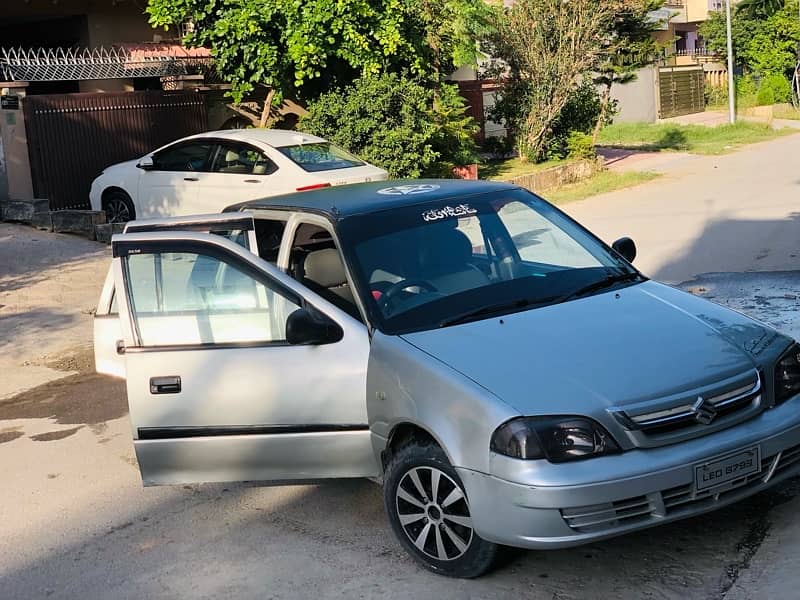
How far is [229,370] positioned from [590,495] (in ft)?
6.43

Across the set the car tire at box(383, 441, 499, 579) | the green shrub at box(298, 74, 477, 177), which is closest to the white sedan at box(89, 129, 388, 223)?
the green shrub at box(298, 74, 477, 177)

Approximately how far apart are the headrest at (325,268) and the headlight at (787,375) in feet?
7.32

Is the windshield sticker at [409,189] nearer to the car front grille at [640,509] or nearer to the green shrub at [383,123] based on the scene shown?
the car front grille at [640,509]

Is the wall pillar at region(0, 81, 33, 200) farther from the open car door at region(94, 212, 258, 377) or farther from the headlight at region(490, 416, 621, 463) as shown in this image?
the headlight at region(490, 416, 621, 463)

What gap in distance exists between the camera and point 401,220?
18.5 feet

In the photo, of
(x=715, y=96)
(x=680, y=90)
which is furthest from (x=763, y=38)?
(x=680, y=90)

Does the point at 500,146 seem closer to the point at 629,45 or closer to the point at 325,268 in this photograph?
the point at 629,45

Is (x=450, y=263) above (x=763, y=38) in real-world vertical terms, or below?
below

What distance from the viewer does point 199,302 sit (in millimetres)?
5551

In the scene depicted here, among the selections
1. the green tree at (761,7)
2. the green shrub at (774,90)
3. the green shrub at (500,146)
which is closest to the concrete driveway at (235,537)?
the green shrub at (500,146)

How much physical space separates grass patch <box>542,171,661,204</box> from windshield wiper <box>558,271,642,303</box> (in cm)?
1245

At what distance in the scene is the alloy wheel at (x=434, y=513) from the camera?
455cm

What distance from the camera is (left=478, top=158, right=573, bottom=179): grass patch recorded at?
2072cm

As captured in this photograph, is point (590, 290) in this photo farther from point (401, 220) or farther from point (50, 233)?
point (50, 233)
